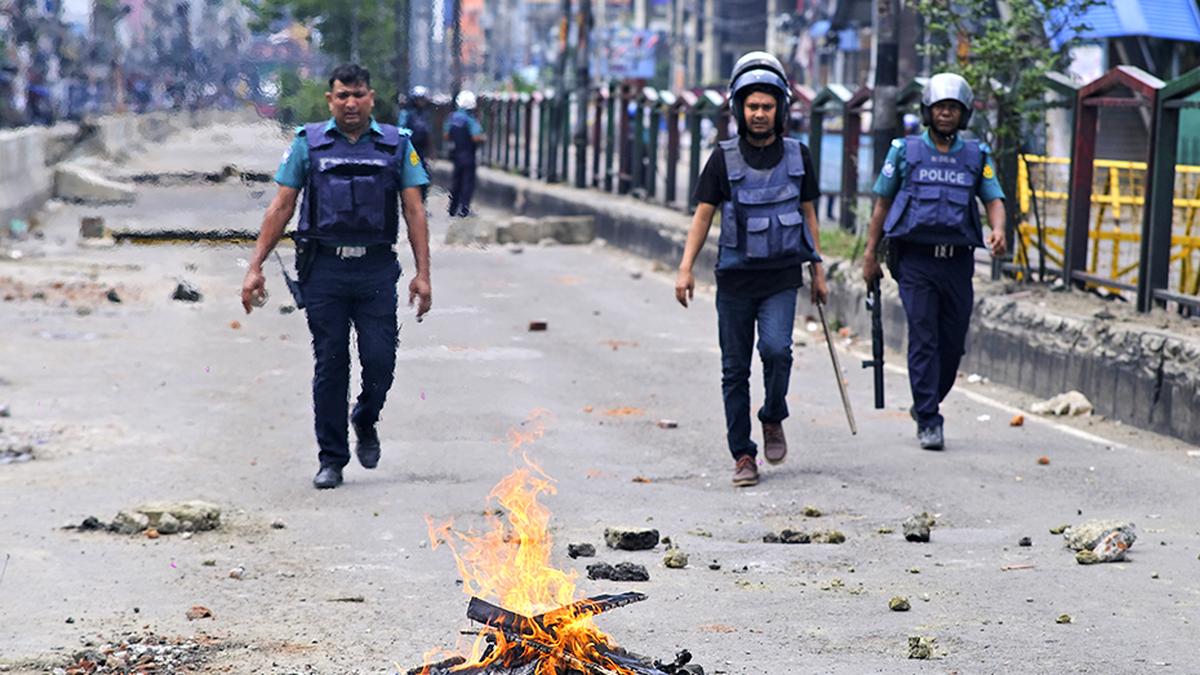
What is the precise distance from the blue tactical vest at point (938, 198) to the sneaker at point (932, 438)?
0.90m

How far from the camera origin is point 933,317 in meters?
9.45

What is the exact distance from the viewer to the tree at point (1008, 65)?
12.8 metres

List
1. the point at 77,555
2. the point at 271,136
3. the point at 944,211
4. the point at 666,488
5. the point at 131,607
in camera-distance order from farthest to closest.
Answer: the point at 271,136 < the point at 944,211 < the point at 666,488 < the point at 77,555 < the point at 131,607

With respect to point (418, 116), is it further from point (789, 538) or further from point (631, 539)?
point (631, 539)

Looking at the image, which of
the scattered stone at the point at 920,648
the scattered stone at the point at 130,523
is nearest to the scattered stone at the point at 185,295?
the scattered stone at the point at 130,523

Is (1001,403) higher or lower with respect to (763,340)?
lower

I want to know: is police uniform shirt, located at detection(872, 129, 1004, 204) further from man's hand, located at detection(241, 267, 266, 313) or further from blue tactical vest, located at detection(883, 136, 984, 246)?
man's hand, located at detection(241, 267, 266, 313)

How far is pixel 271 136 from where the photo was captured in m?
10.2

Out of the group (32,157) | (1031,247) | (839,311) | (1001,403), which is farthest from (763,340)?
(32,157)

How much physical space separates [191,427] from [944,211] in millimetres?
3923

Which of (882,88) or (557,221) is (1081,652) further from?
(557,221)

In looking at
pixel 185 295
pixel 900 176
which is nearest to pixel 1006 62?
pixel 900 176

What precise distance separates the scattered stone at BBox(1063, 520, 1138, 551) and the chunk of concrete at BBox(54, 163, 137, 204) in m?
25.6

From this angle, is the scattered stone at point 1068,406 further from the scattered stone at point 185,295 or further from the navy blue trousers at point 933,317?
the scattered stone at point 185,295
